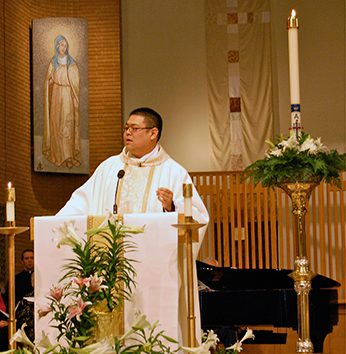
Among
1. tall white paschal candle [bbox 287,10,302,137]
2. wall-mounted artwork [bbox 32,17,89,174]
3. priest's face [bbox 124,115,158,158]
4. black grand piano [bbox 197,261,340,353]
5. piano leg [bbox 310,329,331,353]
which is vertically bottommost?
piano leg [bbox 310,329,331,353]

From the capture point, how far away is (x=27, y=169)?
12.6m

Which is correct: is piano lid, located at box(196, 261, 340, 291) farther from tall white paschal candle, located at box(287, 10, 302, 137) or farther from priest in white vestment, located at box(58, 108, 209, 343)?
tall white paschal candle, located at box(287, 10, 302, 137)

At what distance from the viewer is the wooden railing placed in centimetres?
1236

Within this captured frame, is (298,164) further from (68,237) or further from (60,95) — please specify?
(60,95)

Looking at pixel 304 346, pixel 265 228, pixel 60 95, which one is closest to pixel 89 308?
pixel 304 346

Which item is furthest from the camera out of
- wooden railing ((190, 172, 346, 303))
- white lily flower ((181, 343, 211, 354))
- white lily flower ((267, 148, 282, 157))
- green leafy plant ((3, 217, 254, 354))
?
wooden railing ((190, 172, 346, 303))

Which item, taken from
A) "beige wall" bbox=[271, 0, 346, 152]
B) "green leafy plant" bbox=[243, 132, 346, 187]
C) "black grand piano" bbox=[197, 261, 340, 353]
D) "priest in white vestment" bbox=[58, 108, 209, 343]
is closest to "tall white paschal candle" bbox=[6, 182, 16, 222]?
"priest in white vestment" bbox=[58, 108, 209, 343]

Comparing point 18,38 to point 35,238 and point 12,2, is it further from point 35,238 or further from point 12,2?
point 35,238

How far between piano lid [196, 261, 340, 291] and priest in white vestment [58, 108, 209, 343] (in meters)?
2.90

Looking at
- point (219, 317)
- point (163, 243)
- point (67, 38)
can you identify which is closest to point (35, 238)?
point (163, 243)

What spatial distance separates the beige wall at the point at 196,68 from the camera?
13.9 metres

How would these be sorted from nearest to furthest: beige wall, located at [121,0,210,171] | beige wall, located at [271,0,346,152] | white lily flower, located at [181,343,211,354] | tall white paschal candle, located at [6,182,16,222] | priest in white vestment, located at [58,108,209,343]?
white lily flower, located at [181,343,211,354] → tall white paschal candle, located at [6,182,16,222] → priest in white vestment, located at [58,108,209,343] → beige wall, located at [271,0,346,152] → beige wall, located at [121,0,210,171]

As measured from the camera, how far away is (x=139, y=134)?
525 cm

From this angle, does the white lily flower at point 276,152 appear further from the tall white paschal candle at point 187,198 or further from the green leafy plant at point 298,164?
the tall white paschal candle at point 187,198
